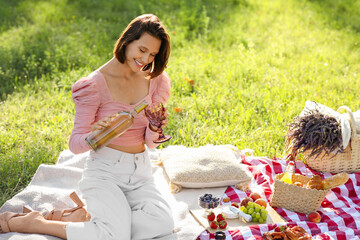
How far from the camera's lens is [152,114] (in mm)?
3109

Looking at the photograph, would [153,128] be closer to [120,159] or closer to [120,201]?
[120,159]

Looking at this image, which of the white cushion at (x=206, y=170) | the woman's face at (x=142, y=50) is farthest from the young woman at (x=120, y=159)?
the white cushion at (x=206, y=170)

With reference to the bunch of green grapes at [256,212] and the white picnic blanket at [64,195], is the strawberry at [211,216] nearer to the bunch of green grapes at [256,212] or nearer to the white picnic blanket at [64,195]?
the white picnic blanket at [64,195]

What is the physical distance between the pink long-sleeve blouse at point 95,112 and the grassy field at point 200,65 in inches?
45.0

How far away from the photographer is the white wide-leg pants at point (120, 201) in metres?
3.06

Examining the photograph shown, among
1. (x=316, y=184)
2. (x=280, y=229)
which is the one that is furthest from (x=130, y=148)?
(x=316, y=184)

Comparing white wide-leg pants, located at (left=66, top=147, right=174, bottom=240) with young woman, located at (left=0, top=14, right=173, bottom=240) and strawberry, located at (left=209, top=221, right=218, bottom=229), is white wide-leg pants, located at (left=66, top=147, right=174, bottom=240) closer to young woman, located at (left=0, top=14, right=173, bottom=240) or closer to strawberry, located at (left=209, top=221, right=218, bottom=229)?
young woman, located at (left=0, top=14, right=173, bottom=240)

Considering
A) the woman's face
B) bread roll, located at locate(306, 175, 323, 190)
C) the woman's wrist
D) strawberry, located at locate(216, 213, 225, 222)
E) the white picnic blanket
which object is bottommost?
the white picnic blanket

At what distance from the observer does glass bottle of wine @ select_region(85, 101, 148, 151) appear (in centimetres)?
295

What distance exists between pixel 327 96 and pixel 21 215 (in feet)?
12.6

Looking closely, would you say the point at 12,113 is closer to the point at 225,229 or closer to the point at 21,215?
the point at 21,215

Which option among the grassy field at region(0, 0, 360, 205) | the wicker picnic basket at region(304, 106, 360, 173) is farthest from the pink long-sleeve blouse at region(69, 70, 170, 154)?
the wicker picnic basket at region(304, 106, 360, 173)

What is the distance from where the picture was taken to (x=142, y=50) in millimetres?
3139

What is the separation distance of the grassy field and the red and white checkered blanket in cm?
39
